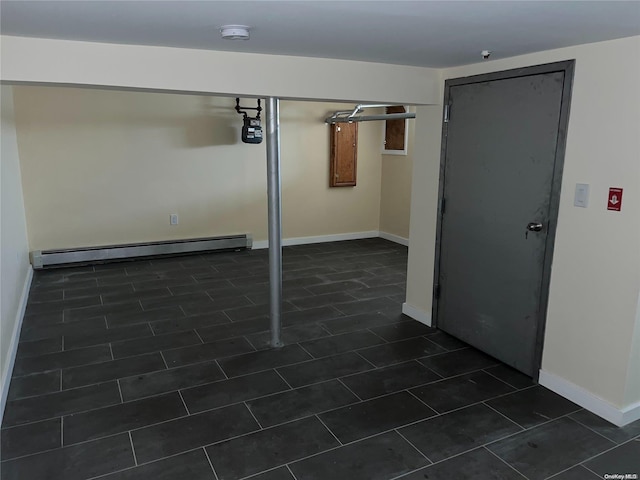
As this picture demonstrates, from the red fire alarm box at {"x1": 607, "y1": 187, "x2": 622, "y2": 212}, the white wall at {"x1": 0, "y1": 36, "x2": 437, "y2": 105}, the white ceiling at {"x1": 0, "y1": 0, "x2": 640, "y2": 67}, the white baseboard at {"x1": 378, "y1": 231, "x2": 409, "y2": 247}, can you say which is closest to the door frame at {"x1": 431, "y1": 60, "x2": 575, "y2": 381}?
the white ceiling at {"x1": 0, "y1": 0, "x2": 640, "y2": 67}

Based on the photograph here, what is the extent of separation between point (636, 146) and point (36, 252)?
5.29m

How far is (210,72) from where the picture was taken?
8.97ft

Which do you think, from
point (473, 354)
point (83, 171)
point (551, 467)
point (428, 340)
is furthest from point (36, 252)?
point (551, 467)

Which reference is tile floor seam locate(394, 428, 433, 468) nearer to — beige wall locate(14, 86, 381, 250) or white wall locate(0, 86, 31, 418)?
white wall locate(0, 86, 31, 418)

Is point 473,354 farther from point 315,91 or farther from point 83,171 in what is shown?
point 83,171

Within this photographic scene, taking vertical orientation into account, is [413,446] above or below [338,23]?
below

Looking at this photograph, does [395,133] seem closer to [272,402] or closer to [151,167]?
[151,167]

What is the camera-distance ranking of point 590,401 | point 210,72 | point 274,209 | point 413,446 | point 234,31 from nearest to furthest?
1. point 234,31
2. point 413,446
3. point 590,401
4. point 210,72
5. point 274,209

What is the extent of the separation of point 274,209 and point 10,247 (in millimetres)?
2060

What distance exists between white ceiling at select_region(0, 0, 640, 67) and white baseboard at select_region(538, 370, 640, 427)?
5.95 feet

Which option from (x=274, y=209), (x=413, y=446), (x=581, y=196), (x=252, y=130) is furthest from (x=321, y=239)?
(x=413, y=446)

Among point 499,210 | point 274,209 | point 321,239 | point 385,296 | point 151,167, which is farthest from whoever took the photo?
point 321,239

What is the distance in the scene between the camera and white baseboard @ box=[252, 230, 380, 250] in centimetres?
636

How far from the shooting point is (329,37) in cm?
236
